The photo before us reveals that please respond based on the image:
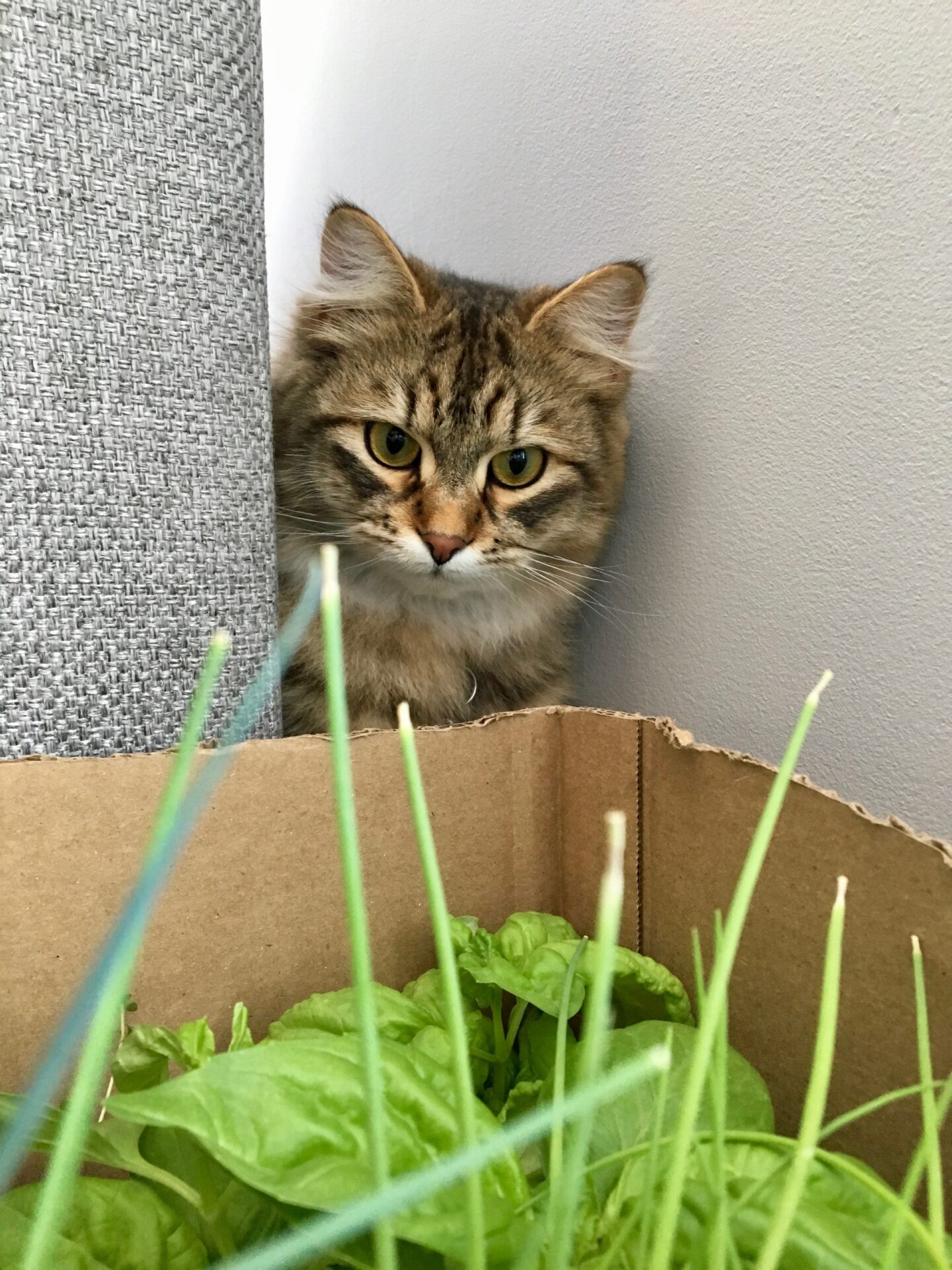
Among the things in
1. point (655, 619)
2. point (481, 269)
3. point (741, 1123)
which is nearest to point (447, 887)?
point (741, 1123)

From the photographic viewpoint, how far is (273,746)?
0.64 metres

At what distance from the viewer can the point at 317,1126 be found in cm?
31

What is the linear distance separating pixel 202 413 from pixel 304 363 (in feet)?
1.24

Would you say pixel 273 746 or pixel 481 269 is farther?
pixel 481 269

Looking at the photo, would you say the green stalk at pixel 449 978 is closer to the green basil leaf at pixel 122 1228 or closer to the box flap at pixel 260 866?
the green basil leaf at pixel 122 1228

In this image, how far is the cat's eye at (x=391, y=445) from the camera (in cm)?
101

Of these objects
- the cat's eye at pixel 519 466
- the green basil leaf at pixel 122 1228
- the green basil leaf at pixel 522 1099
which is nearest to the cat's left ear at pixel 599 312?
the cat's eye at pixel 519 466

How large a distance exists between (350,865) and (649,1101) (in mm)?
393

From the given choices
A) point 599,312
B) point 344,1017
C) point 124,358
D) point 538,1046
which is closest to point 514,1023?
point 538,1046

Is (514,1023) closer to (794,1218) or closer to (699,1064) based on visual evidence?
(794,1218)

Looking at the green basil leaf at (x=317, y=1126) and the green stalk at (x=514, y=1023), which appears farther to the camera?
the green stalk at (x=514, y=1023)

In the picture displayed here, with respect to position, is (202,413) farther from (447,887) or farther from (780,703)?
(780,703)

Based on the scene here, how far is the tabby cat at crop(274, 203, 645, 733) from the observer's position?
98cm

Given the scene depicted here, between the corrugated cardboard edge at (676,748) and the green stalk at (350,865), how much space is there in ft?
1.33
